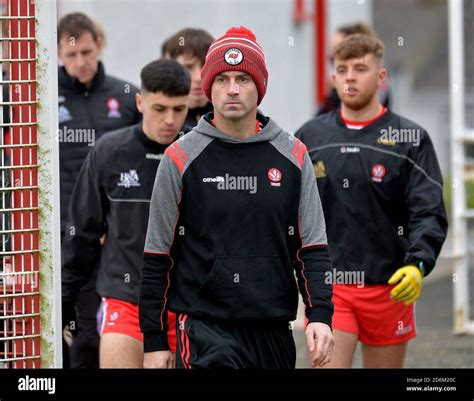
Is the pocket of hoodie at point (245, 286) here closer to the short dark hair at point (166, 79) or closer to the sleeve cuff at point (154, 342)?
the sleeve cuff at point (154, 342)

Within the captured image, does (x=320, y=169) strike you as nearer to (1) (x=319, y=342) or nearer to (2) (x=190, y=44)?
(2) (x=190, y=44)

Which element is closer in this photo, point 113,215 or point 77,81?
point 113,215

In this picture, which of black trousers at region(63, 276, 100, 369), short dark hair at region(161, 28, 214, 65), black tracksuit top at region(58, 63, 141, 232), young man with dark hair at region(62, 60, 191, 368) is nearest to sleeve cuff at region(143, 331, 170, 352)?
young man with dark hair at region(62, 60, 191, 368)

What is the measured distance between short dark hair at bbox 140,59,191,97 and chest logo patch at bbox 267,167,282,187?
1.33m

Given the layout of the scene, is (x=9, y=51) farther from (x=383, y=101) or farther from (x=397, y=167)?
(x=383, y=101)

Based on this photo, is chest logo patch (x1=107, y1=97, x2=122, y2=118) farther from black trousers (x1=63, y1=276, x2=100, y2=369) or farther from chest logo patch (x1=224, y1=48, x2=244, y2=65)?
chest logo patch (x1=224, y1=48, x2=244, y2=65)

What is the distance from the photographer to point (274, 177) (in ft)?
17.0

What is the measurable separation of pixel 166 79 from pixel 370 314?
1.70 meters

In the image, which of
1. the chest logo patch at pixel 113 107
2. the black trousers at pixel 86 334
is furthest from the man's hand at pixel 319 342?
the chest logo patch at pixel 113 107

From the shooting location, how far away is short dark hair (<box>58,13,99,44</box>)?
7.95 meters

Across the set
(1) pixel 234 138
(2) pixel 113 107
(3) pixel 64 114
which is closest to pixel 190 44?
(2) pixel 113 107

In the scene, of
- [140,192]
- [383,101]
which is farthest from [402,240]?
[383,101]

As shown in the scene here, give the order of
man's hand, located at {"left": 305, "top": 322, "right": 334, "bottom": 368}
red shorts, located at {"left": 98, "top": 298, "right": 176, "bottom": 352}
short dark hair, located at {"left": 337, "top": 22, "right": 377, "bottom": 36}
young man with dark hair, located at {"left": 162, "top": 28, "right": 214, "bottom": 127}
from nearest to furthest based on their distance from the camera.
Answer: man's hand, located at {"left": 305, "top": 322, "right": 334, "bottom": 368} → red shorts, located at {"left": 98, "top": 298, "right": 176, "bottom": 352} → young man with dark hair, located at {"left": 162, "top": 28, "right": 214, "bottom": 127} → short dark hair, located at {"left": 337, "top": 22, "right": 377, "bottom": 36}

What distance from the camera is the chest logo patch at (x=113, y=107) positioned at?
784cm
